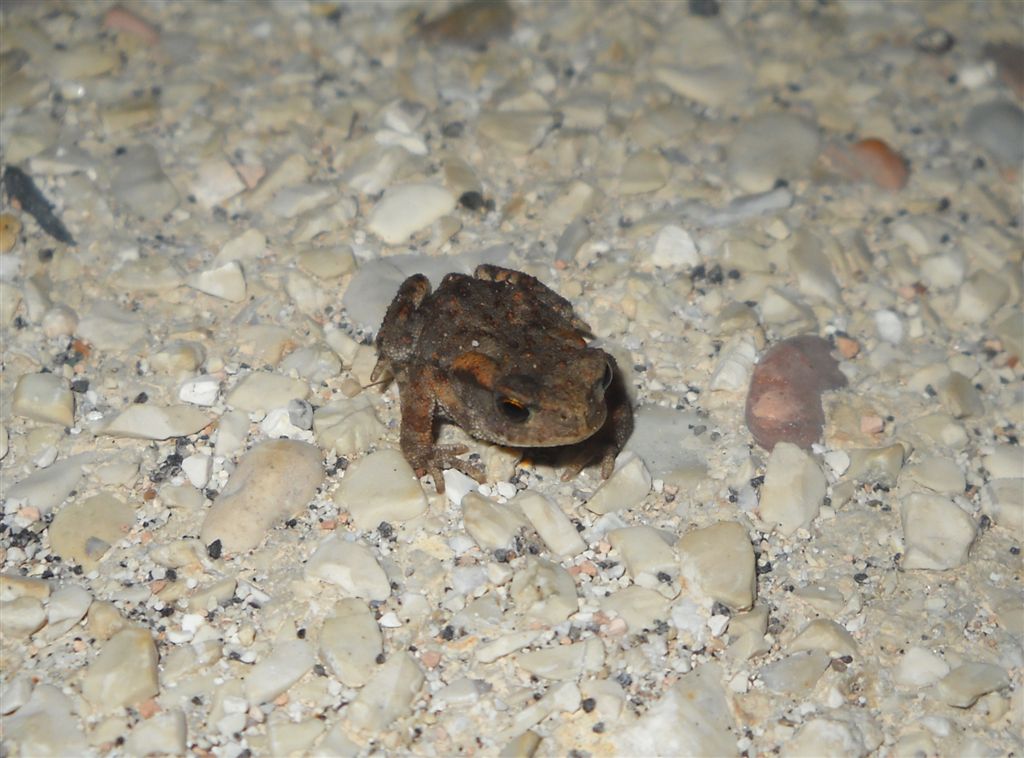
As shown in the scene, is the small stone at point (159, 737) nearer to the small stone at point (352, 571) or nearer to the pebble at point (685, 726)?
the small stone at point (352, 571)

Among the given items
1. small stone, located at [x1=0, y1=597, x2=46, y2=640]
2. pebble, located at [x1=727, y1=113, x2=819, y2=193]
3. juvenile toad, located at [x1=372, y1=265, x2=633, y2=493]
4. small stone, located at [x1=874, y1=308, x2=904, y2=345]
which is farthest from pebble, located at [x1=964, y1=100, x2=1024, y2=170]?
small stone, located at [x1=0, y1=597, x2=46, y2=640]

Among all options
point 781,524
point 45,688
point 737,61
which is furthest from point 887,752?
point 737,61

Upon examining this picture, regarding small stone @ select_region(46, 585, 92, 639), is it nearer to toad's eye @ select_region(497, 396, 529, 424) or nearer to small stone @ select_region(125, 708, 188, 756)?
small stone @ select_region(125, 708, 188, 756)

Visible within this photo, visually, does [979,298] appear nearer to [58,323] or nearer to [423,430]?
[423,430]

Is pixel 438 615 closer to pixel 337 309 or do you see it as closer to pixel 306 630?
pixel 306 630

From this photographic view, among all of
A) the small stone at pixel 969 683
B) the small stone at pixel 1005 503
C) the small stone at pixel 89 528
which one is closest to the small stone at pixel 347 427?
the small stone at pixel 89 528

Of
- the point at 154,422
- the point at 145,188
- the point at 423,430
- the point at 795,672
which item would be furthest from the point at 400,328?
the point at 795,672
